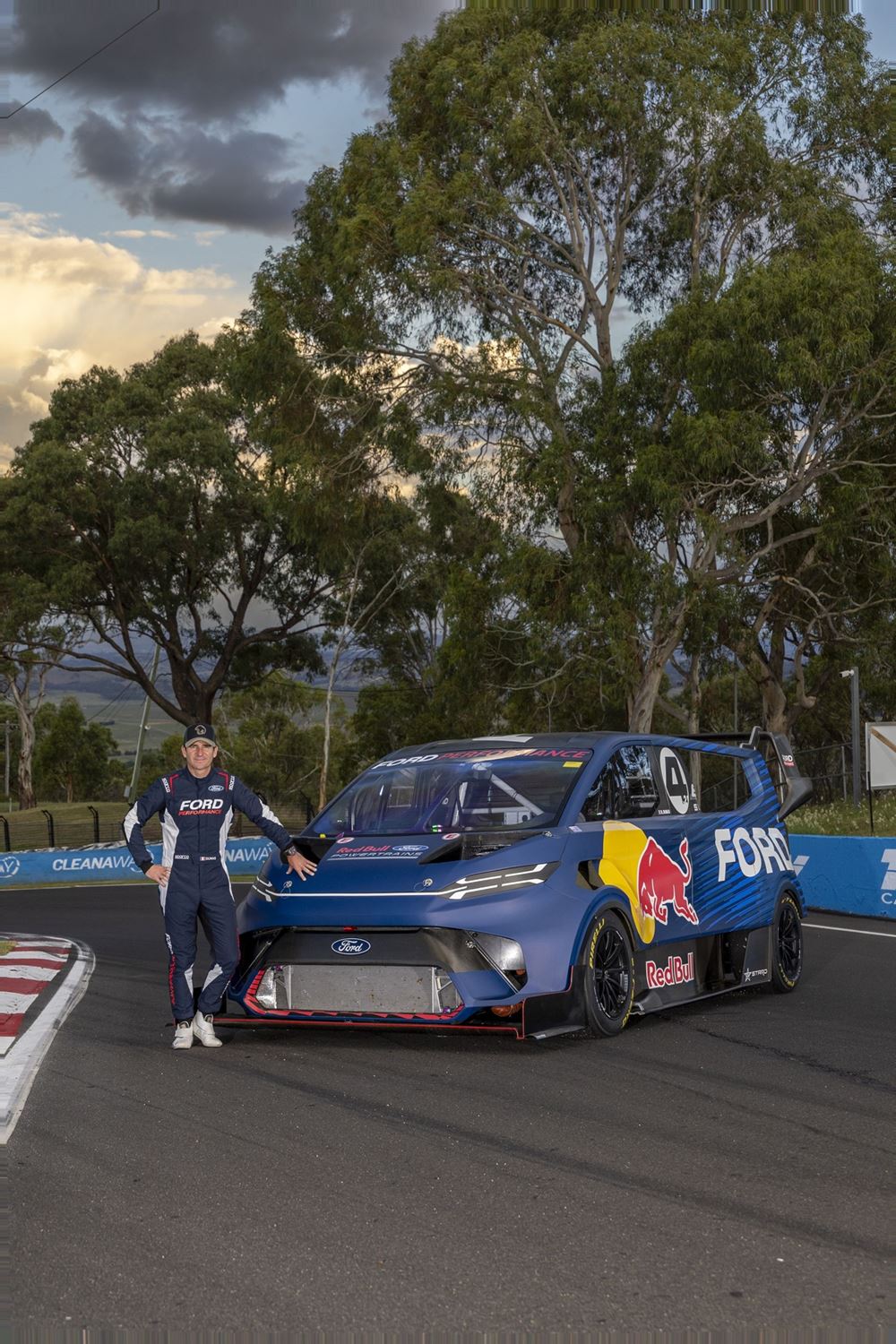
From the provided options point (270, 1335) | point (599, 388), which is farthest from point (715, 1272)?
point (599, 388)

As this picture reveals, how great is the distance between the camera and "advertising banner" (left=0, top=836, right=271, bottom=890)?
33375mm

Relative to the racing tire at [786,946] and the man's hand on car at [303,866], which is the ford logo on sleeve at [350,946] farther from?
the racing tire at [786,946]

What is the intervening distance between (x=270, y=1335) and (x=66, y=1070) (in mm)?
4049

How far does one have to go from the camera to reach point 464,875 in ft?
27.1

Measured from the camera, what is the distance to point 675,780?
33.3ft

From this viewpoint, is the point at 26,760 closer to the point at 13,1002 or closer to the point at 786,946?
the point at 13,1002

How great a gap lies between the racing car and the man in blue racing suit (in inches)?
7.8

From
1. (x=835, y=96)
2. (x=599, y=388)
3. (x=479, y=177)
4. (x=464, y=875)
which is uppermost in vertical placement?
(x=835, y=96)

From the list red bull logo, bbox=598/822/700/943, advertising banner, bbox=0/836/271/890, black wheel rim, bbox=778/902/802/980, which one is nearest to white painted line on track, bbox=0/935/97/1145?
red bull logo, bbox=598/822/700/943

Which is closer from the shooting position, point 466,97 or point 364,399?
point 466,97

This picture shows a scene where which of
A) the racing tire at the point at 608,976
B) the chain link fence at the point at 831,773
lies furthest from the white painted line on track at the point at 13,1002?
the chain link fence at the point at 831,773

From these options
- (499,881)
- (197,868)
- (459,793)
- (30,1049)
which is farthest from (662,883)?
(30,1049)

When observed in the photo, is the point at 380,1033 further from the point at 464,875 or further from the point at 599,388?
the point at 599,388

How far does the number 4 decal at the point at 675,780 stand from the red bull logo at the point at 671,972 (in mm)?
949
